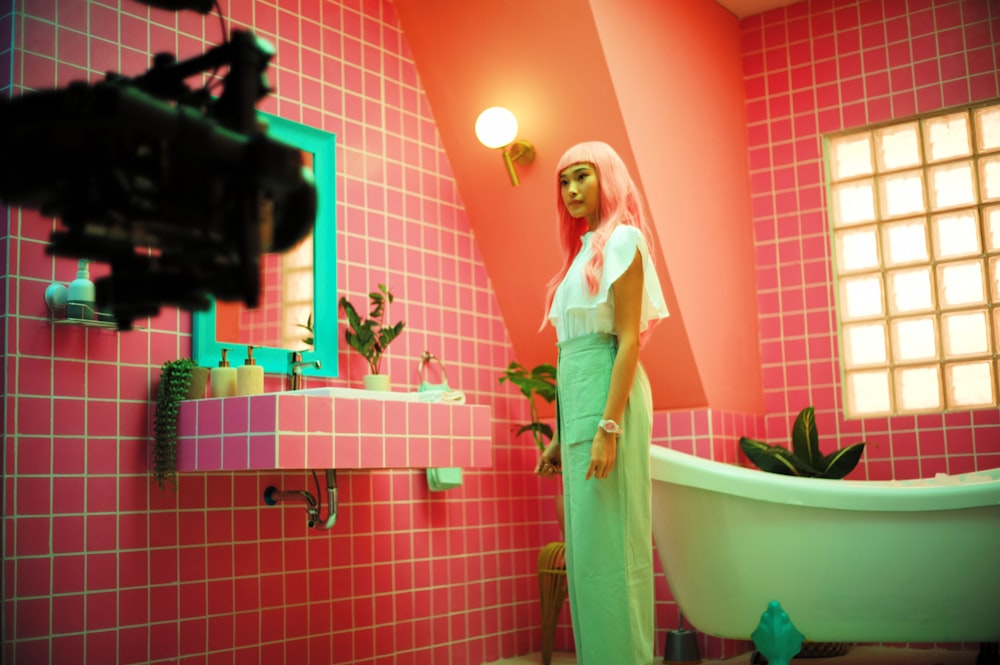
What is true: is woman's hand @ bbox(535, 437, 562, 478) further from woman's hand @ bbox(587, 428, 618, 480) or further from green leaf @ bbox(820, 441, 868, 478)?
green leaf @ bbox(820, 441, 868, 478)

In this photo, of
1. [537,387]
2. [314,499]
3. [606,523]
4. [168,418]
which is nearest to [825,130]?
[537,387]

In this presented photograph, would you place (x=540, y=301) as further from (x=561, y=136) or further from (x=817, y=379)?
(x=817, y=379)

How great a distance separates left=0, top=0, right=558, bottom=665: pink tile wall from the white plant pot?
13 cm

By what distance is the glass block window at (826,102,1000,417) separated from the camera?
399 cm

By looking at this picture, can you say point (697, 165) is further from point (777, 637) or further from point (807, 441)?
point (777, 637)

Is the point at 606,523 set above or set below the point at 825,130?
below

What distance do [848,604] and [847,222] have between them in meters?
1.97

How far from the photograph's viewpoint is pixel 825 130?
4.31 meters

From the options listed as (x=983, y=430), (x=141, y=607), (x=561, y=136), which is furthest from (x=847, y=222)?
(x=141, y=607)

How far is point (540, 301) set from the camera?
13.5ft

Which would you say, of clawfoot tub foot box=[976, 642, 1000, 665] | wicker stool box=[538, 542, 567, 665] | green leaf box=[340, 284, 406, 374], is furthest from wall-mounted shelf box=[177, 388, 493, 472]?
clawfoot tub foot box=[976, 642, 1000, 665]

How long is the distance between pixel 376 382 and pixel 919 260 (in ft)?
7.89

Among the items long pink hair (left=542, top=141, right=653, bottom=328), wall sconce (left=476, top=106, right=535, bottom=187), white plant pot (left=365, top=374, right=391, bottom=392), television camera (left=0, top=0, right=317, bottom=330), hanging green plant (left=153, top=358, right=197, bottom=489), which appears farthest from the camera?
wall sconce (left=476, top=106, right=535, bottom=187)

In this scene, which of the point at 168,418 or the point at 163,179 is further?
the point at 168,418
